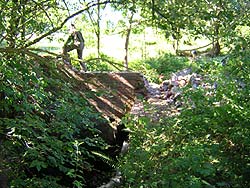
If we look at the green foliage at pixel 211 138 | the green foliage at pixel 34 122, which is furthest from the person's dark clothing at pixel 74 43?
the green foliage at pixel 34 122

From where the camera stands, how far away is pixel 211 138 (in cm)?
407

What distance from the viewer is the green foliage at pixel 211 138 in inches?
142

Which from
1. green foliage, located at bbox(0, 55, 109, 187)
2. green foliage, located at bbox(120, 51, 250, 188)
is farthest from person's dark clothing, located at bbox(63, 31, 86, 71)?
green foliage, located at bbox(0, 55, 109, 187)

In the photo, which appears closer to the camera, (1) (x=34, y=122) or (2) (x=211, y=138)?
(1) (x=34, y=122)

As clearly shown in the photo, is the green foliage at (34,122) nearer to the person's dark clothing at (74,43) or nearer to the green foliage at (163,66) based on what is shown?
the person's dark clothing at (74,43)

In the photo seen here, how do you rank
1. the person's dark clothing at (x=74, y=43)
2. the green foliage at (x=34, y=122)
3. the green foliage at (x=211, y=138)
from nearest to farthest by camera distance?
the green foliage at (x=34, y=122) → the green foliage at (x=211, y=138) → the person's dark clothing at (x=74, y=43)

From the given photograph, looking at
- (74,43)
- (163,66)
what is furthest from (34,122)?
(163,66)

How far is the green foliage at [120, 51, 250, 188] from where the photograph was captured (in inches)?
142

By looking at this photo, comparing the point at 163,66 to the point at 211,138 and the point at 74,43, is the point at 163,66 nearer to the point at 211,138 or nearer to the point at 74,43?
the point at 74,43

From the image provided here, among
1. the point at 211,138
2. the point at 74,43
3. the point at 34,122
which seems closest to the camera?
the point at 34,122

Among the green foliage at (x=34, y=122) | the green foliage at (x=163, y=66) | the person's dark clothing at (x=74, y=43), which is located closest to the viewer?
the green foliage at (x=34, y=122)

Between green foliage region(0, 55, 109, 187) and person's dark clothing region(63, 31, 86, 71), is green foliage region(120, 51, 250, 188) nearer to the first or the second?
green foliage region(0, 55, 109, 187)

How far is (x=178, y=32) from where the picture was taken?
148 inches

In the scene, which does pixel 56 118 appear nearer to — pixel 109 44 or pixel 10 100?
pixel 10 100
